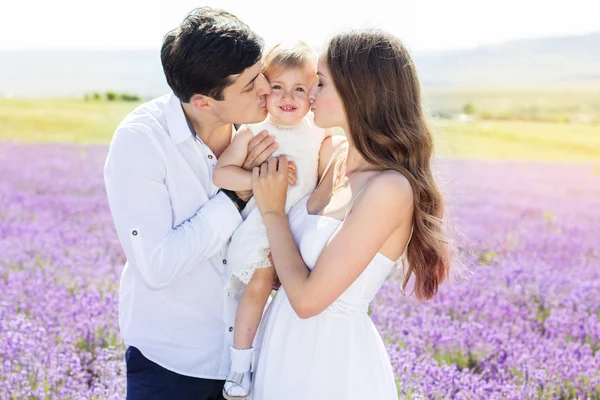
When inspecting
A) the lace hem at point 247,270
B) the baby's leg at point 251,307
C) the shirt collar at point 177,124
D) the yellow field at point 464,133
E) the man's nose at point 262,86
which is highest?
the man's nose at point 262,86

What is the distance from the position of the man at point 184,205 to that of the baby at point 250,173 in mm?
54

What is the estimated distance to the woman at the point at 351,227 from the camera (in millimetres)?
2418

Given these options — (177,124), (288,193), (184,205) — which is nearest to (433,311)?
(288,193)

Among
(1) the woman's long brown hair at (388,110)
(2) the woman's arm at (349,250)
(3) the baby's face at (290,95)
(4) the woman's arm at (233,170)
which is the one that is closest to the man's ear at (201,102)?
(4) the woman's arm at (233,170)

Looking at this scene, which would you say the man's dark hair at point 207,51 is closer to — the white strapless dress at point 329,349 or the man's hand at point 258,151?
the man's hand at point 258,151

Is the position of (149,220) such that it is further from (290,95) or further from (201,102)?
(290,95)

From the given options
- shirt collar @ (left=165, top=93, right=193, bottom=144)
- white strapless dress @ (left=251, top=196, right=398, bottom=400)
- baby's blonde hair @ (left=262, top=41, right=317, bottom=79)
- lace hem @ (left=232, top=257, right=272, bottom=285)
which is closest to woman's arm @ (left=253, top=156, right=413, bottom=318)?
white strapless dress @ (left=251, top=196, right=398, bottom=400)

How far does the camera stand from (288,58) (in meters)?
2.88

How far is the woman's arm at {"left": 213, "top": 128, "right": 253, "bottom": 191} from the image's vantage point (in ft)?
8.63

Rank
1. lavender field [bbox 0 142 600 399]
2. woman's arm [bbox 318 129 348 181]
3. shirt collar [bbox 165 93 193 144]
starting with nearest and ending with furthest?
shirt collar [bbox 165 93 193 144], woman's arm [bbox 318 129 348 181], lavender field [bbox 0 142 600 399]

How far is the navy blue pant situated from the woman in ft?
0.86

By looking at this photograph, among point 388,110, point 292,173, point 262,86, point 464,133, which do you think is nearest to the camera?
point 388,110

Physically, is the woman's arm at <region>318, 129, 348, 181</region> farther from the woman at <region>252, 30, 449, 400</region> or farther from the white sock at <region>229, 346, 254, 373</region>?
the white sock at <region>229, 346, 254, 373</region>

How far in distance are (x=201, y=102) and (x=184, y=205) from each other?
36cm
